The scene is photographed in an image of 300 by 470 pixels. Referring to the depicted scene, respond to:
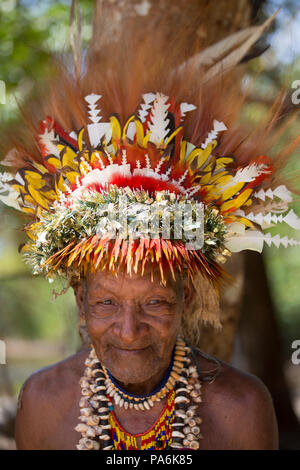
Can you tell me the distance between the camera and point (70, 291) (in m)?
4.53

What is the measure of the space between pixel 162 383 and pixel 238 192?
1076mm

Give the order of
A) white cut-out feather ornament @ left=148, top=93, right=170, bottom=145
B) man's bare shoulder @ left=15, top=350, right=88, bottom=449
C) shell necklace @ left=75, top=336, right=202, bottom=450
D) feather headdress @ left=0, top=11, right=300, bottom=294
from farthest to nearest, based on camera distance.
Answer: man's bare shoulder @ left=15, top=350, right=88, bottom=449, shell necklace @ left=75, top=336, right=202, bottom=450, white cut-out feather ornament @ left=148, top=93, right=170, bottom=145, feather headdress @ left=0, top=11, right=300, bottom=294

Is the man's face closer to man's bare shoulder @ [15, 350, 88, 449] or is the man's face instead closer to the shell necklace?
the shell necklace

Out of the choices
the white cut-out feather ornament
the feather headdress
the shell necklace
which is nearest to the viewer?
the feather headdress

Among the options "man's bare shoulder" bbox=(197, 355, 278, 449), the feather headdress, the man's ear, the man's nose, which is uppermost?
the feather headdress

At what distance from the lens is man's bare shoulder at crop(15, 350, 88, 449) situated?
9.16 ft

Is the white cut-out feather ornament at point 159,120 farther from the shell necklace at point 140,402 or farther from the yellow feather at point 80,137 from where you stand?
the shell necklace at point 140,402

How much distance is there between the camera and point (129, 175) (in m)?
2.36

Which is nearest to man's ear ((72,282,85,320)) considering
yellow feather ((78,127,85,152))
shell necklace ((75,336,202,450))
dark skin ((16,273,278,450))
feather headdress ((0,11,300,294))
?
dark skin ((16,273,278,450))

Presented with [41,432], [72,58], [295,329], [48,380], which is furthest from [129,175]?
[295,329]

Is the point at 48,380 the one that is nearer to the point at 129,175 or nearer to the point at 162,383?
the point at 162,383

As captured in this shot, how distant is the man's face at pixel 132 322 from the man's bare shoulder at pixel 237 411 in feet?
1.54

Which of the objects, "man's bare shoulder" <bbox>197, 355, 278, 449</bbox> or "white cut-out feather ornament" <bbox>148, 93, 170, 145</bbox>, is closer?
"white cut-out feather ornament" <bbox>148, 93, 170, 145</bbox>

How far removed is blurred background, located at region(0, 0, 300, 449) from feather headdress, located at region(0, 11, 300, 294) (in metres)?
0.18
